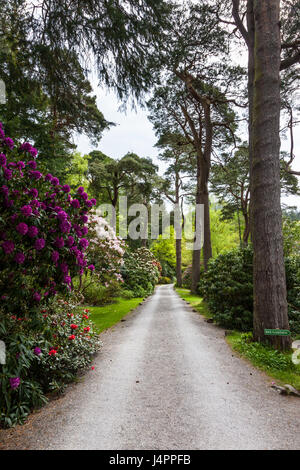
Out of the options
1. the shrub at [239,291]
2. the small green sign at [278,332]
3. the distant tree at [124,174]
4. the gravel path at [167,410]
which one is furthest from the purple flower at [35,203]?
the distant tree at [124,174]

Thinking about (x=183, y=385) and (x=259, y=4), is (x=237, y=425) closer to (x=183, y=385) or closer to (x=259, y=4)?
(x=183, y=385)

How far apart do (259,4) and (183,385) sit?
702 cm

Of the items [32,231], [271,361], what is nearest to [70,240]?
[32,231]

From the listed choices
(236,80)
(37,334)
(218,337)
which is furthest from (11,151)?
(236,80)

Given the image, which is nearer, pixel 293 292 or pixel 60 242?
pixel 60 242

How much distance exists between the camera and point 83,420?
96.9 inches

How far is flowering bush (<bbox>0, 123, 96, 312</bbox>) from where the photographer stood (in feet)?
7.83

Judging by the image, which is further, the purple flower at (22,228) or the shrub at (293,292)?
the shrub at (293,292)

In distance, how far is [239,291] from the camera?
6.08 m

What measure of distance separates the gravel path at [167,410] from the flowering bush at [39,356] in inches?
7.9

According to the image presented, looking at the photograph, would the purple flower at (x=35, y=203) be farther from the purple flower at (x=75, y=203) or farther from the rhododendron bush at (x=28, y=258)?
the purple flower at (x=75, y=203)

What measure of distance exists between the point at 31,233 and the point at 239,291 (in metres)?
5.22

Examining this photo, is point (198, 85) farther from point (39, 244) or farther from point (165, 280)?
point (165, 280)

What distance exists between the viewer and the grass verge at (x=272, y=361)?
3.40 m
